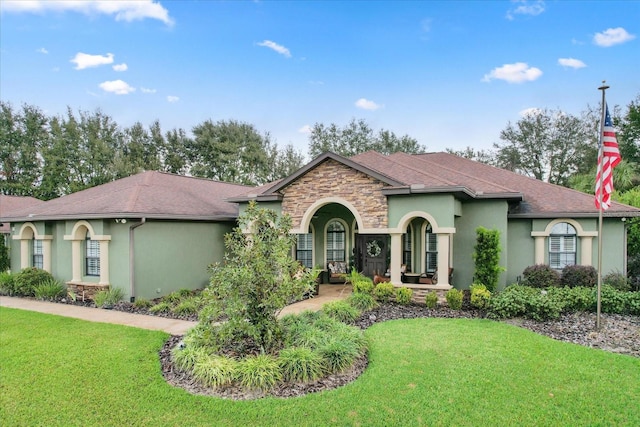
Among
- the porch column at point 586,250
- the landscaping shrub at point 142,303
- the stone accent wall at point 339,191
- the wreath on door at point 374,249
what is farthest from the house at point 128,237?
the porch column at point 586,250

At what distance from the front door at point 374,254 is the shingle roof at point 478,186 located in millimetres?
2631

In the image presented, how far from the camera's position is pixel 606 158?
8.53m

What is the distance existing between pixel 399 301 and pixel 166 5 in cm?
1298

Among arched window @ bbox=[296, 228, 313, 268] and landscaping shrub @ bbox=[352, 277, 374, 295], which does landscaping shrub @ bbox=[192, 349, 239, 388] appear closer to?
landscaping shrub @ bbox=[352, 277, 374, 295]

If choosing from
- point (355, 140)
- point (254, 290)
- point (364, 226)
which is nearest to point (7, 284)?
point (254, 290)

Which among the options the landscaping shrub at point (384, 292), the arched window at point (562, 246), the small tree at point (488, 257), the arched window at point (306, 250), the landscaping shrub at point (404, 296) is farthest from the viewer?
the arched window at point (306, 250)

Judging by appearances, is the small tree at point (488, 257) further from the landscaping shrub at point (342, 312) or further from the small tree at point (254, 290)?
the small tree at point (254, 290)

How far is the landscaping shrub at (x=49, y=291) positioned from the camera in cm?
1296

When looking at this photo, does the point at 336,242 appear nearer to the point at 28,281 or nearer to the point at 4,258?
the point at 28,281

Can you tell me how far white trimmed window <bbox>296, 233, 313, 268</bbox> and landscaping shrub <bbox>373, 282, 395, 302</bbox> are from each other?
4.82 m

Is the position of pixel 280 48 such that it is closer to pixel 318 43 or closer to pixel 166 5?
pixel 318 43

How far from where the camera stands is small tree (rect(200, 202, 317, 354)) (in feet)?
20.8

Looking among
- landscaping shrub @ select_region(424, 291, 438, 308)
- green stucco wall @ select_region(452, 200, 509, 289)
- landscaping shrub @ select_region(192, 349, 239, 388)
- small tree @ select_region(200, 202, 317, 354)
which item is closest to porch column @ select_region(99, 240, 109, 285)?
small tree @ select_region(200, 202, 317, 354)

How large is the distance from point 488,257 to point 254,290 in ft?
25.0
